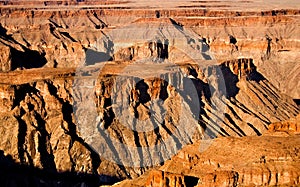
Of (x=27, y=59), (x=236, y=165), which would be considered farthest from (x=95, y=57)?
(x=236, y=165)

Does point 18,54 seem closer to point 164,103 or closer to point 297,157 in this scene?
point 164,103

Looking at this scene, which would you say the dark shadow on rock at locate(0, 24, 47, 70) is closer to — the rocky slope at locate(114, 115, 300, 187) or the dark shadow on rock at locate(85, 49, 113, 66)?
the dark shadow on rock at locate(85, 49, 113, 66)

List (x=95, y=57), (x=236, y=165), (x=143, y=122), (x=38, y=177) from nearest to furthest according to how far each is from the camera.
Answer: (x=236, y=165), (x=38, y=177), (x=143, y=122), (x=95, y=57)

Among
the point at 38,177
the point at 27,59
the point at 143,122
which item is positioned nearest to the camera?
the point at 38,177

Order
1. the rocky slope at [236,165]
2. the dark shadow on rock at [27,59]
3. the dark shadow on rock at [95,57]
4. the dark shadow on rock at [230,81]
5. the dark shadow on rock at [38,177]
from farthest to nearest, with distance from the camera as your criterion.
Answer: the dark shadow on rock at [95,57], the dark shadow on rock at [27,59], the dark shadow on rock at [230,81], the dark shadow on rock at [38,177], the rocky slope at [236,165]

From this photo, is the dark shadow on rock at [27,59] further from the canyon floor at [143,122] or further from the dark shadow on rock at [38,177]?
the dark shadow on rock at [38,177]

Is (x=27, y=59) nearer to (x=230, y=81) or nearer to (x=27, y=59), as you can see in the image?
(x=27, y=59)

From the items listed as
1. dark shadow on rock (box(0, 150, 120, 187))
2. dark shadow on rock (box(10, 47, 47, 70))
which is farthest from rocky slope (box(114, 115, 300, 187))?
dark shadow on rock (box(10, 47, 47, 70))

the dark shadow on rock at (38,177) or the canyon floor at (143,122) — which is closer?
the canyon floor at (143,122)

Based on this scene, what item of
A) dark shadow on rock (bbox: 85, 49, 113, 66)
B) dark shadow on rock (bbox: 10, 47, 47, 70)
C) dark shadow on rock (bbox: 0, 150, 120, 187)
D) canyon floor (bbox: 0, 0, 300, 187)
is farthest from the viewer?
dark shadow on rock (bbox: 85, 49, 113, 66)

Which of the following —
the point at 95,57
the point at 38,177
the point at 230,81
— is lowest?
the point at 38,177

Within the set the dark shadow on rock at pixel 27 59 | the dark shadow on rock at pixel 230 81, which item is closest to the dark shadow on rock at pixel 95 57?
the dark shadow on rock at pixel 27 59
